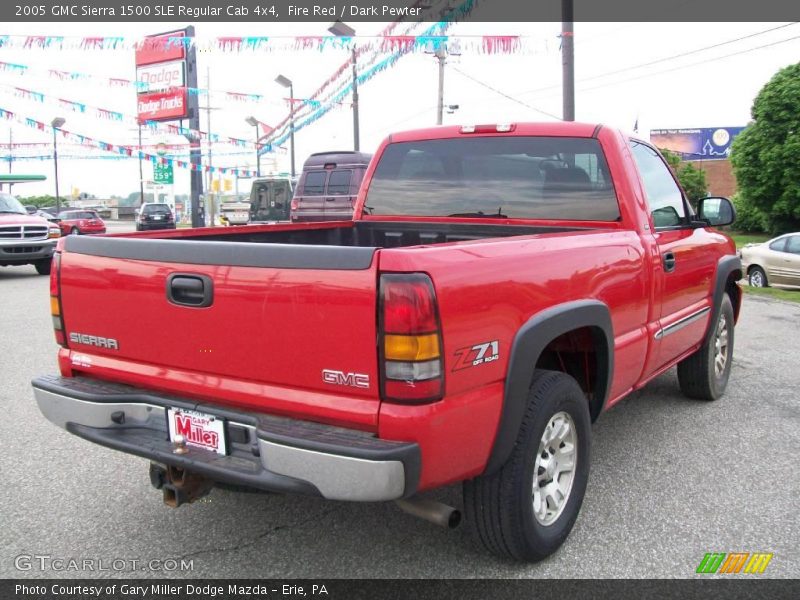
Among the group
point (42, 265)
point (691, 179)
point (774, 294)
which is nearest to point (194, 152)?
point (42, 265)

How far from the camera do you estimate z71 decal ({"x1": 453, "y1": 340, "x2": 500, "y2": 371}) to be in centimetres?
243

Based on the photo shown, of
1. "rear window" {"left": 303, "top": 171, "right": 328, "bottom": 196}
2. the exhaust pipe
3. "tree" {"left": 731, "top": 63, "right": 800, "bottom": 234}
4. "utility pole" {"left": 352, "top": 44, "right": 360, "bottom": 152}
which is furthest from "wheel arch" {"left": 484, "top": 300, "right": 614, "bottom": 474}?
"tree" {"left": 731, "top": 63, "right": 800, "bottom": 234}

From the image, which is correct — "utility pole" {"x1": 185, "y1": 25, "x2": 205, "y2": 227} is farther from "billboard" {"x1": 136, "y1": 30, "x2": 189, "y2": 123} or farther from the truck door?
the truck door

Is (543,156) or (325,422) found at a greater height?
→ (543,156)

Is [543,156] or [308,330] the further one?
[543,156]

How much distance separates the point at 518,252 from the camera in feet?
9.16

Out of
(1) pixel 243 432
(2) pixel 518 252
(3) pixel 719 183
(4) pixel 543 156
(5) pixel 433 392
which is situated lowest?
(1) pixel 243 432

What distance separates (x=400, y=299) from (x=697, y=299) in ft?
10.2

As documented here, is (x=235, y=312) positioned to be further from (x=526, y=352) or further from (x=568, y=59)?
(x=568, y=59)

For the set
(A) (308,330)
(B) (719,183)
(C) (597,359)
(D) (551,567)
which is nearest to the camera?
(A) (308,330)

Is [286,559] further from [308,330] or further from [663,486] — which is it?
[663,486]

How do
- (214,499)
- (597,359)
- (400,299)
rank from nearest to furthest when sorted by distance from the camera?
(400,299) < (597,359) < (214,499)

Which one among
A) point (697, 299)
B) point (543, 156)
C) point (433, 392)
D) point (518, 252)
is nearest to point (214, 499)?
point (433, 392)

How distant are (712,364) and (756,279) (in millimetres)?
10990
